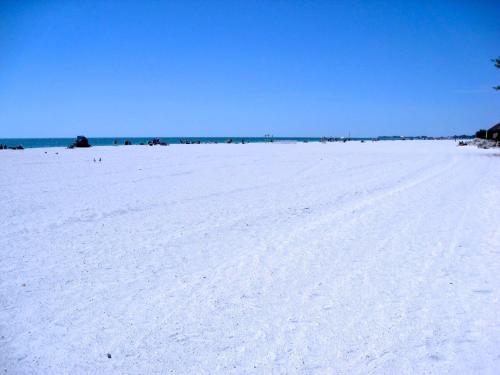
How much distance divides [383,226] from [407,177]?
32.6 ft

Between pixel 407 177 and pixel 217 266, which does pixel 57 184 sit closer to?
pixel 217 266

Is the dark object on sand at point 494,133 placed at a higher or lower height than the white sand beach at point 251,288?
higher

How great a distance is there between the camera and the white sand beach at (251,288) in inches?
141

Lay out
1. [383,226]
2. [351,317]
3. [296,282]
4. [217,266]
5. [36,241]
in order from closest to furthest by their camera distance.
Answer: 1. [351,317]
2. [296,282]
3. [217,266]
4. [36,241]
5. [383,226]

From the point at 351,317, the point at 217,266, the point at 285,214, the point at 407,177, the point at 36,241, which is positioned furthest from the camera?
the point at 407,177

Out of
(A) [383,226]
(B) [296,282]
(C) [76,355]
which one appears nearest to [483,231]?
(A) [383,226]

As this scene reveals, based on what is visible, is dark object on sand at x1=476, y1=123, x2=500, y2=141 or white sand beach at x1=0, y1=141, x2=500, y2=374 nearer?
white sand beach at x1=0, y1=141, x2=500, y2=374

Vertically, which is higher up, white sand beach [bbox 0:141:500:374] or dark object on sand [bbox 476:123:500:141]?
dark object on sand [bbox 476:123:500:141]

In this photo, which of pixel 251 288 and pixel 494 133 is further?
pixel 494 133

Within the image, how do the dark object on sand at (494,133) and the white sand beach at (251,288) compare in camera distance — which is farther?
the dark object on sand at (494,133)

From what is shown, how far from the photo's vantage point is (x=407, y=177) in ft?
55.6

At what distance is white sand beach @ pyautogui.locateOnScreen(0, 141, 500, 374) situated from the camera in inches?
141

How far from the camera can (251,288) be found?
5051mm

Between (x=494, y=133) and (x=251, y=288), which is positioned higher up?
(x=494, y=133)
